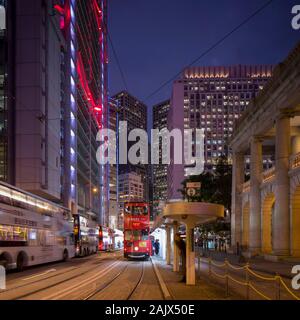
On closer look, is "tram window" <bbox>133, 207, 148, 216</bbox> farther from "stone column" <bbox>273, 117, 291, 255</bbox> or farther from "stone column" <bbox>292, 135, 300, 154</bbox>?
"stone column" <bbox>292, 135, 300, 154</bbox>

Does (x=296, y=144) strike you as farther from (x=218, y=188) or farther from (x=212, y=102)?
(x=212, y=102)

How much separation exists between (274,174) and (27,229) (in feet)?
64.9

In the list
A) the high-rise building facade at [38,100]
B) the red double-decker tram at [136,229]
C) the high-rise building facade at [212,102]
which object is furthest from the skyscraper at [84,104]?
the red double-decker tram at [136,229]

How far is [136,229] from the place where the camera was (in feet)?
130

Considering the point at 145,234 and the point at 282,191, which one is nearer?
the point at 282,191

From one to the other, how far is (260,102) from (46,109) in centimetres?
3067

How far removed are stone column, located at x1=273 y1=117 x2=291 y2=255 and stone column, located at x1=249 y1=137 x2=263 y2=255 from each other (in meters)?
7.17

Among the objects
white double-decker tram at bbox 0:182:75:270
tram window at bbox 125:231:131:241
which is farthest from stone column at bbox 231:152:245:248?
white double-decker tram at bbox 0:182:75:270

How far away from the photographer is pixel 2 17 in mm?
53281

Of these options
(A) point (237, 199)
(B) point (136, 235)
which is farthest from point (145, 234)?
(A) point (237, 199)

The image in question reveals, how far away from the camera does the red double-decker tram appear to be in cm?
3953
